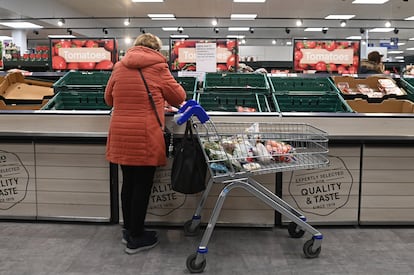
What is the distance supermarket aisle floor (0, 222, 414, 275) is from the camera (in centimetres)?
266

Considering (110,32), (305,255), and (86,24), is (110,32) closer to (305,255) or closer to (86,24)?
(86,24)

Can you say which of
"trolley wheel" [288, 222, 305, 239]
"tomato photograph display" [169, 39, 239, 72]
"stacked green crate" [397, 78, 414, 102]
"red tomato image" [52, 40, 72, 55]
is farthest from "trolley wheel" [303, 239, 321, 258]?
"red tomato image" [52, 40, 72, 55]

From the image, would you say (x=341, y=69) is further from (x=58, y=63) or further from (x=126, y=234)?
(x=126, y=234)

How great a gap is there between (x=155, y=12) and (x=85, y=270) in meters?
12.9

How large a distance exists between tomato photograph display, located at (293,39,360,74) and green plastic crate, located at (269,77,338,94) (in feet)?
7.68

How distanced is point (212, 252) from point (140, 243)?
52 cm

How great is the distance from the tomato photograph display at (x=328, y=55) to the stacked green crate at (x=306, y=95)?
235 cm

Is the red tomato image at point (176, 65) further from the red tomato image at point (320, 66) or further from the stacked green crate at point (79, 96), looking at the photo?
the stacked green crate at point (79, 96)

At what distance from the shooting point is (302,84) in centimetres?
384

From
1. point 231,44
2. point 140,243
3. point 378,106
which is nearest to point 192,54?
point 231,44

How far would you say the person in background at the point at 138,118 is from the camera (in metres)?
2.75

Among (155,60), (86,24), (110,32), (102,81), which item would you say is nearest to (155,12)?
(86,24)

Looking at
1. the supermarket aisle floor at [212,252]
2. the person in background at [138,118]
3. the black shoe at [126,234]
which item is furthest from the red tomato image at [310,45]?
→ the black shoe at [126,234]

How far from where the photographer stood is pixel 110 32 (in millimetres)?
20484
